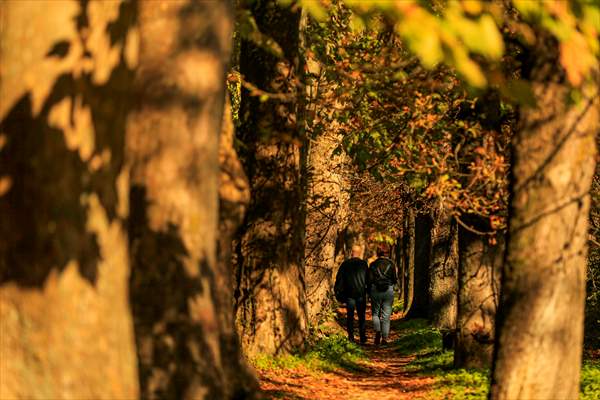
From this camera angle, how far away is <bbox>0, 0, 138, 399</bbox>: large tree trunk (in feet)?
14.8

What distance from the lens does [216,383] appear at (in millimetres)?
6023

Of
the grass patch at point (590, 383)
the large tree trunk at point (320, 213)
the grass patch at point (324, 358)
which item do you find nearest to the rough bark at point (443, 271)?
the large tree trunk at point (320, 213)

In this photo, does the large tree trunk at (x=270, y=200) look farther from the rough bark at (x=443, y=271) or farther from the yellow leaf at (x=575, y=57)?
the rough bark at (x=443, y=271)

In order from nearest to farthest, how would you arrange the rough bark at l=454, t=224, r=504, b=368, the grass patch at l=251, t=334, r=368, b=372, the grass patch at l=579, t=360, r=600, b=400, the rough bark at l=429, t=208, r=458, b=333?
the grass patch at l=579, t=360, r=600, b=400 < the grass patch at l=251, t=334, r=368, b=372 < the rough bark at l=454, t=224, r=504, b=368 < the rough bark at l=429, t=208, r=458, b=333

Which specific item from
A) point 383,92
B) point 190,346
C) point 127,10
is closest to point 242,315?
point 383,92

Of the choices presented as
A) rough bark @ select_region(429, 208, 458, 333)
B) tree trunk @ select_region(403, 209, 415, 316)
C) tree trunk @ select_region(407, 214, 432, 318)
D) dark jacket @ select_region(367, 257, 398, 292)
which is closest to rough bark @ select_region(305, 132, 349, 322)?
dark jacket @ select_region(367, 257, 398, 292)

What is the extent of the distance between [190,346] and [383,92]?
688 centimetres

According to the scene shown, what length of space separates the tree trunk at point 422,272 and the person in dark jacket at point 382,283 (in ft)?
22.4

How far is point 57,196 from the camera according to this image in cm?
452

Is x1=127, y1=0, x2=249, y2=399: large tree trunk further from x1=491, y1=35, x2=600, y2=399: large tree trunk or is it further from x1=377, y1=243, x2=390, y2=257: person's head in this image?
x1=377, y1=243, x2=390, y2=257: person's head

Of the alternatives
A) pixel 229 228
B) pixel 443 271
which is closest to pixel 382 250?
pixel 443 271

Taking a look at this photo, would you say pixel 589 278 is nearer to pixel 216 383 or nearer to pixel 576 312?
pixel 576 312

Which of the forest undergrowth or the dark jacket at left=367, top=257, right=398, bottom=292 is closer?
the forest undergrowth

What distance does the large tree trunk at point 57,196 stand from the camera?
451cm
